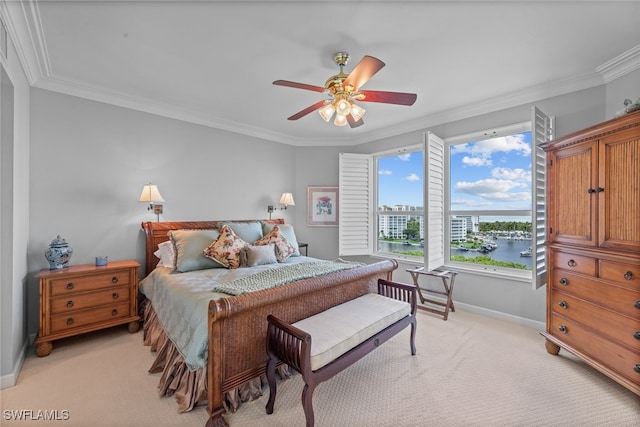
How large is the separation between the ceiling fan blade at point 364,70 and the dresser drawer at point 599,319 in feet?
8.16

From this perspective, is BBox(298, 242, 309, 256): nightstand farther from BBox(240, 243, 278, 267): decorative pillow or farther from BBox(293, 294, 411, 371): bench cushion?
BBox(293, 294, 411, 371): bench cushion

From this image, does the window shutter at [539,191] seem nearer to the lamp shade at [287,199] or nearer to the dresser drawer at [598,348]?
the dresser drawer at [598,348]

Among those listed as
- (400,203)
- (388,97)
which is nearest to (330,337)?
(388,97)

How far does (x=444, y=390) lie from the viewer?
6.46 ft

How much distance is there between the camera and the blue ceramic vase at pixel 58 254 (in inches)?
99.3

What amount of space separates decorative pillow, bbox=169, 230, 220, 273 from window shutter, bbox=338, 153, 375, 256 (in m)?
2.28

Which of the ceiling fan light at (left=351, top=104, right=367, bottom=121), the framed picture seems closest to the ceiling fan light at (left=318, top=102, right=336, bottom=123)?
the ceiling fan light at (left=351, top=104, right=367, bottom=121)

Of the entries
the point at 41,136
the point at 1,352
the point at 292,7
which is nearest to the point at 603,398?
the point at 292,7

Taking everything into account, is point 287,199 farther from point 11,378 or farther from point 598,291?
point 598,291

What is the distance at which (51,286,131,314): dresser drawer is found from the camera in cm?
244

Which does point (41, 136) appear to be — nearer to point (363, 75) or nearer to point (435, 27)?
point (363, 75)

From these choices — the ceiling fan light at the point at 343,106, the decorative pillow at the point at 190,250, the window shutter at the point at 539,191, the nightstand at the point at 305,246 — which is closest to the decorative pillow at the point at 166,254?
the decorative pillow at the point at 190,250

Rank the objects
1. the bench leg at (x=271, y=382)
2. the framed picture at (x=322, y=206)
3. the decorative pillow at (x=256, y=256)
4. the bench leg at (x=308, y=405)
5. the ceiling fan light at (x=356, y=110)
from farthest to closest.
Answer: the framed picture at (x=322, y=206), the decorative pillow at (x=256, y=256), the ceiling fan light at (x=356, y=110), the bench leg at (x=271, y=382), the bench leg at (x=308, y=405)

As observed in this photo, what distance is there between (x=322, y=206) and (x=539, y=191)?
3.09m
